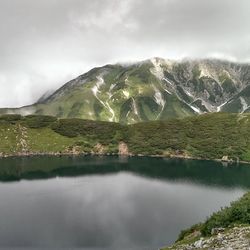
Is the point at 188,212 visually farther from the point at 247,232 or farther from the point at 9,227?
the point at 247,232

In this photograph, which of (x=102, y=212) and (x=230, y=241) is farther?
(x=102, y=212)

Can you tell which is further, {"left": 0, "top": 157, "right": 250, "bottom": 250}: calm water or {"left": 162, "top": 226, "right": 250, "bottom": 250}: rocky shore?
{"left": 0, "top": 157, "right": 250, "bottom": 250}: calm water

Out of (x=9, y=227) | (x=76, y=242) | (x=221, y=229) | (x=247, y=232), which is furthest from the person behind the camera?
(x=9, y=227)

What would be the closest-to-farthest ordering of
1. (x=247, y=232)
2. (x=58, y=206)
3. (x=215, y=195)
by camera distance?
(x=247, y=232) < (x=58, y=206) < (x=215, y=195)

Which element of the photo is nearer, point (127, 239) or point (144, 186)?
point (127, 239)

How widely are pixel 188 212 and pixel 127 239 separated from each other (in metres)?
37.3

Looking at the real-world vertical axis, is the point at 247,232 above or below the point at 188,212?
above

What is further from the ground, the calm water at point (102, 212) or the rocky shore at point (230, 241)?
the rocky shore at point (230, 241)

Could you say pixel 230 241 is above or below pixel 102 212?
above

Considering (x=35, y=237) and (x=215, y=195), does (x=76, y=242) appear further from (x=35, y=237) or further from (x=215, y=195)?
(x=215, y=195)

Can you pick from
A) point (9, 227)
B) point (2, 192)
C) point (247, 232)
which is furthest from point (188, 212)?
point (247, 232)

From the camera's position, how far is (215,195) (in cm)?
17325

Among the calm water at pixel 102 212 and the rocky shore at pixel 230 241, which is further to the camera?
the calm water at pixel 102 212

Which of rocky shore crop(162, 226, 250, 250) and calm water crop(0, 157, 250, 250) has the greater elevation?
rocky shore crop(162, 226, 250, 250)
